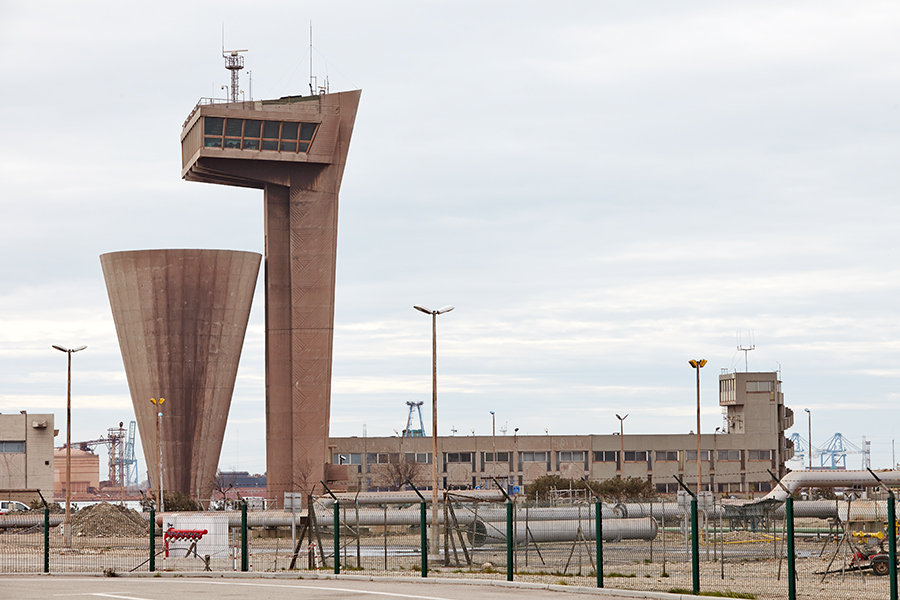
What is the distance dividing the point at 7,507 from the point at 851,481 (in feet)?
216

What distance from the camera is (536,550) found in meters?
36.4

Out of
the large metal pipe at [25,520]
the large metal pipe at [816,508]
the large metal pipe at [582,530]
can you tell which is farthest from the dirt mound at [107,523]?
the large metal pipe at [816,508]

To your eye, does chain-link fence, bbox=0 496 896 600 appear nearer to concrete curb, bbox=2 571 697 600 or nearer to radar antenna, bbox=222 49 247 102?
concrete curb, bbox=2 571 697 600

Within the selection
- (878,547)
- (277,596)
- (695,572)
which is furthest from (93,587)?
(878,547)

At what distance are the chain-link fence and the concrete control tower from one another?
36239 mm

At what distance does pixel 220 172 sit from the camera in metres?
99.4

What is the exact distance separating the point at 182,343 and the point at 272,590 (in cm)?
8274

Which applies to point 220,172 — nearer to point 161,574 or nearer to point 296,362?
point 296,362

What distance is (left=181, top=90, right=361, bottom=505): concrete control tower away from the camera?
98.4 meters

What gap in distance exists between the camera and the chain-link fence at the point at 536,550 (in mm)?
28562

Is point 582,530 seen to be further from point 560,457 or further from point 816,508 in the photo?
point 560,457

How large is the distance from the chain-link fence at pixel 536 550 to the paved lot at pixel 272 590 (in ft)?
4.65

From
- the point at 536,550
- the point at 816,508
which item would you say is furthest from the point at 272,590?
the point at 816,508

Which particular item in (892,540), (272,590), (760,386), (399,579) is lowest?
(399,579)
